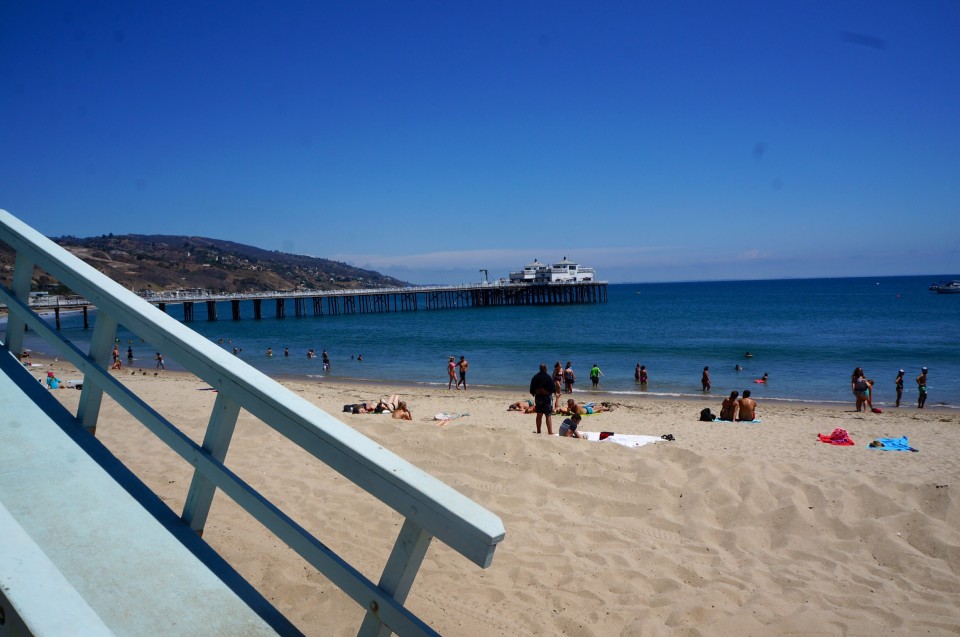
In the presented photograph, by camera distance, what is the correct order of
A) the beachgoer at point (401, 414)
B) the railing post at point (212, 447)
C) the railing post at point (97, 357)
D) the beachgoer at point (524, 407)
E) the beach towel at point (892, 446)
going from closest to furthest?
the railing post at point (212, 447) < the railing post at point (97, 357) < the beach towel at point (892, 446) < the beachgoer at point (401, 414) < the beachgoer at point (524, 407)

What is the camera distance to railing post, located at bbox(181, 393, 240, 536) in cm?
198

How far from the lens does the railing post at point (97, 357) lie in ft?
7.84

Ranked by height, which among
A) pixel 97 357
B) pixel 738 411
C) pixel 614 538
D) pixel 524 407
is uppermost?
pixel 97 357

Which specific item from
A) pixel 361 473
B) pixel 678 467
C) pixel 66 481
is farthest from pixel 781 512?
pixel 66 481

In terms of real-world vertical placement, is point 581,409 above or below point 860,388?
below

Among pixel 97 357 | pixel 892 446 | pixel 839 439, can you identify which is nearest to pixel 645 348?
pixel 839 439

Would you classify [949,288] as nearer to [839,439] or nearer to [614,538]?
[839,439]

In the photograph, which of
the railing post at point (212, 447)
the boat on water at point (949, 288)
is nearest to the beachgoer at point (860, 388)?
the railing post at point (212, 447)

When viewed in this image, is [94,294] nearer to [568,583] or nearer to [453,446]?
[568,583]

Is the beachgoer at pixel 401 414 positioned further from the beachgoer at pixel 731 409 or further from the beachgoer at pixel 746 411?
the beachgoer at pixel 746 411

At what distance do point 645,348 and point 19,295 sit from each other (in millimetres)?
36951

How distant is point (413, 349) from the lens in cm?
4025

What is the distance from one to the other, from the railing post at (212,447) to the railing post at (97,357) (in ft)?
2.05

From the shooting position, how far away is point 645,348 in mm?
37875
